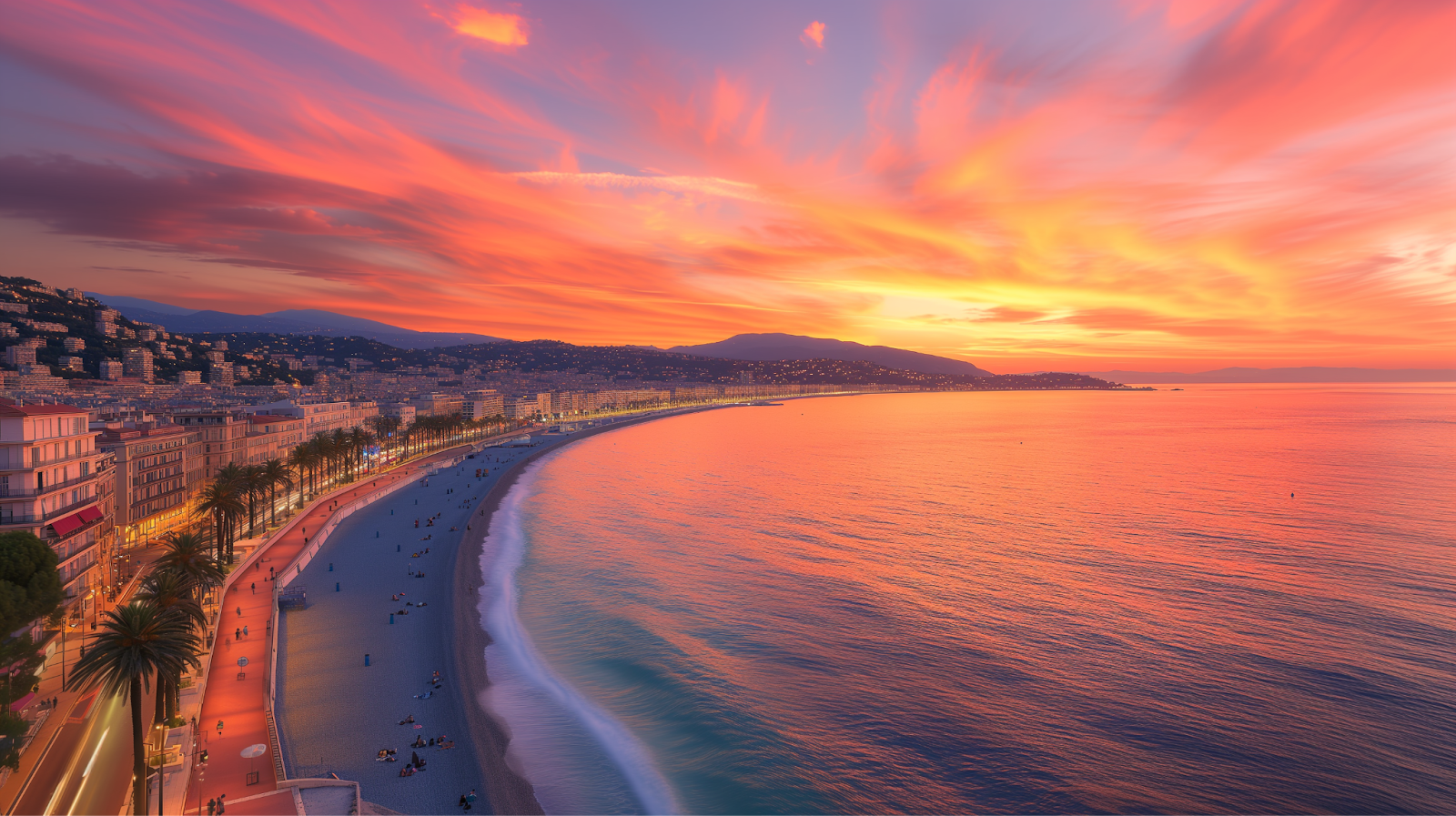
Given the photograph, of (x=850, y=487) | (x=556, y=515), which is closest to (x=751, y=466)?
(x=850, y=487)

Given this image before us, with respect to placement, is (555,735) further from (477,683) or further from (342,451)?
(342,451)

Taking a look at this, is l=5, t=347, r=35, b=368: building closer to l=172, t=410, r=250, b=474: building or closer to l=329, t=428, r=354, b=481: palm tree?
l=329, t=428, r=354, b=481: palm tree

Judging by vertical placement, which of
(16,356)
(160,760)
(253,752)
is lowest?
(253,752)

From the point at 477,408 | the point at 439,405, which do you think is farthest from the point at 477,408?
the point at 439,405

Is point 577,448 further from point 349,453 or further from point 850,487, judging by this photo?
point 850,487

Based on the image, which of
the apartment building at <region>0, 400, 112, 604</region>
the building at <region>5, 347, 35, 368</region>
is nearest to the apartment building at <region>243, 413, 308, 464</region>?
the apartment building at <region>0, 400, 112, 604</region>

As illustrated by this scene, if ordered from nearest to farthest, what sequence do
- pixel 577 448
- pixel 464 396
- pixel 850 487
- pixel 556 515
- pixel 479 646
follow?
1. pixel 479 646
2. pixel 556 515
3. pixel 850 487
4. pixel 577 448
5. pixel 464 396
